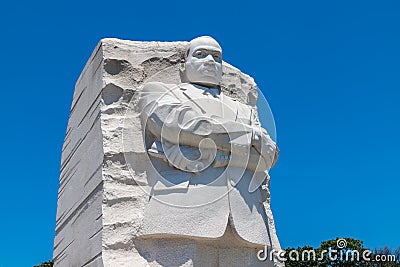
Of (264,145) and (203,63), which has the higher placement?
(203,63)

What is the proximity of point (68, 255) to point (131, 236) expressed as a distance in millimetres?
1324

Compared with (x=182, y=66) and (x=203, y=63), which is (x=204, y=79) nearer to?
(x=203, y=63)

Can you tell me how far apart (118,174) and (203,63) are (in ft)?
4.46

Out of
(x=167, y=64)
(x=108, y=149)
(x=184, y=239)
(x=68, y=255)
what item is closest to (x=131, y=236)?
(x=184, y=239)

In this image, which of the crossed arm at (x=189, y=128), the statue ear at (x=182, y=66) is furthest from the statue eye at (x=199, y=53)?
the crossed arm at (x=189, y=128)

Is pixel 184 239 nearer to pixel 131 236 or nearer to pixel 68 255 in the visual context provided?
pixel 131 236

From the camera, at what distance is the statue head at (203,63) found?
5449 millimetres

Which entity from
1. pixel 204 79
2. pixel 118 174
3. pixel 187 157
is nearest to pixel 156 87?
pixel 204 79

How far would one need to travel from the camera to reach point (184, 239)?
4863 mm

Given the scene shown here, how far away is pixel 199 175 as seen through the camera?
16.4 feet

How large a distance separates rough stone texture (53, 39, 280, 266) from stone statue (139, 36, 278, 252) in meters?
0.14

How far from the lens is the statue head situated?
545 cm

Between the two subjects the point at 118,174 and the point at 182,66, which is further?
the point at 182,66

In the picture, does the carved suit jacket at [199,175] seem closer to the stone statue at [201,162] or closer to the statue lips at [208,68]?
the stone statue at [201,162]
